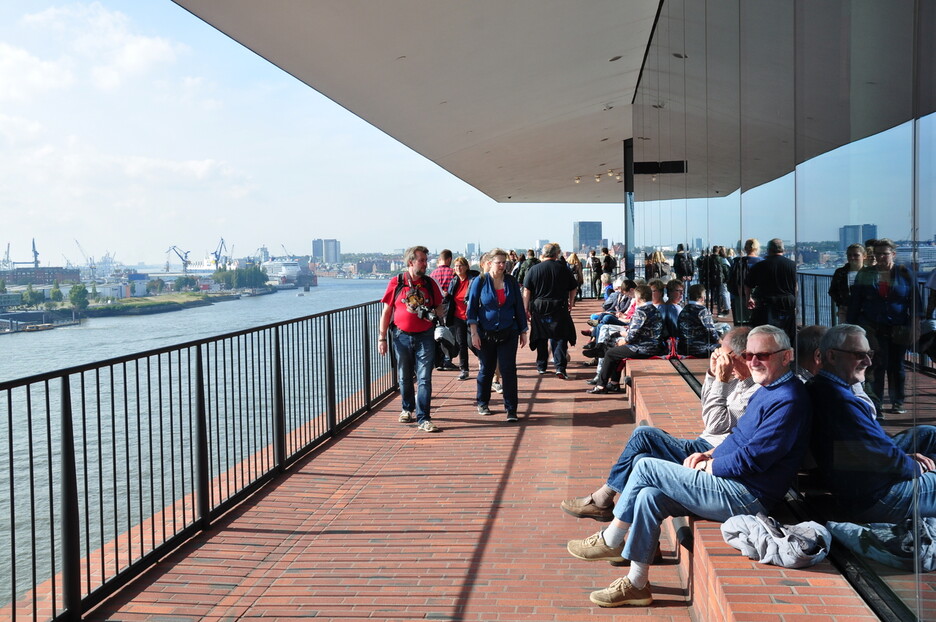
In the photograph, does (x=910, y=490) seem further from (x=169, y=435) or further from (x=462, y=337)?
(x=462, y=337)

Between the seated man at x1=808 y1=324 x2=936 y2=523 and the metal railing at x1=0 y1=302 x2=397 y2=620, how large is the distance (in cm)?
316

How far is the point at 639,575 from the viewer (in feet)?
11.7

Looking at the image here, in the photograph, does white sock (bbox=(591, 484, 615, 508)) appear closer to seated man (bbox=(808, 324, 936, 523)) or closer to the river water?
seated man (bbox=(808, 324, 936, 523))

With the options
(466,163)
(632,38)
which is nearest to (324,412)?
(632,38)

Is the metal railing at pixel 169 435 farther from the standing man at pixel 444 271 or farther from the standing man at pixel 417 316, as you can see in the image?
Result: the standing man at pixel 444 271

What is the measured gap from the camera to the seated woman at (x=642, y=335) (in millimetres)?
8500

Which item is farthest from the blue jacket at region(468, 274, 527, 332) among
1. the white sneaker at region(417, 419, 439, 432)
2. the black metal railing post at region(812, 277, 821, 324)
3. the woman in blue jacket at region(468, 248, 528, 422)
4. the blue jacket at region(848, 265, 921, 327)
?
the blue jacket at region(848, 265, 921, 327)

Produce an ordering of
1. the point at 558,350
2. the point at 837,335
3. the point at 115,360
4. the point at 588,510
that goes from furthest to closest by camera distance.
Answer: the point at 558,350, the point at 588,510, the point at 115,360, the point at 837,335

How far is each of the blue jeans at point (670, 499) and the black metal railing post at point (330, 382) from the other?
163 inches

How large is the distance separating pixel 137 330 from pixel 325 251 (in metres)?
17.3

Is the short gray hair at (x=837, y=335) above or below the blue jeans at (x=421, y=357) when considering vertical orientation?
above

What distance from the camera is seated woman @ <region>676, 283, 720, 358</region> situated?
7.12 m

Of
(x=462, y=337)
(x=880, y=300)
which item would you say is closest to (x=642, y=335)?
(x=462, y=337)

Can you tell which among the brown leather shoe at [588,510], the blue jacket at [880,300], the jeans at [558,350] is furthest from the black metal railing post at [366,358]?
the blue jacket at [880,300]
